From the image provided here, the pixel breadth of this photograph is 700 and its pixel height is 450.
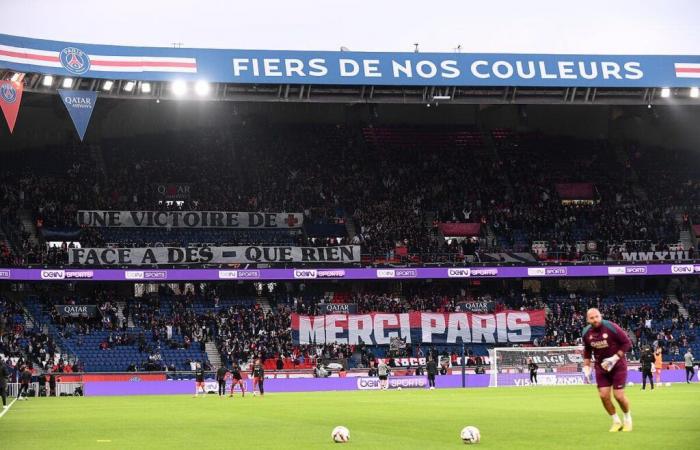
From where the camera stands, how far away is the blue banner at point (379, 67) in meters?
59.5

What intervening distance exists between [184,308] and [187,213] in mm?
7624

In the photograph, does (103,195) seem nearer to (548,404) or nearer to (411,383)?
(411,383)

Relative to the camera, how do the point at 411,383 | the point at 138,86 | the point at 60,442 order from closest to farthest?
the point at 60,442 → the point at 411,383 → the point at 138,86

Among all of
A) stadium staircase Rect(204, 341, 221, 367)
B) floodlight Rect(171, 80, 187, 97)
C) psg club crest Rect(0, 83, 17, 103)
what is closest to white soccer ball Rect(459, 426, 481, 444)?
psg club crest Rect(0, 83, 17, 103)

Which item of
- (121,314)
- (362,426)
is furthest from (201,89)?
(362,426)

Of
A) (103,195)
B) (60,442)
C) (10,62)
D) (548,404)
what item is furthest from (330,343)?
(60,442)

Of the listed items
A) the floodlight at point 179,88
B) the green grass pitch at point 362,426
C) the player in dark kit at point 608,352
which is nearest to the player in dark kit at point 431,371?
the green grass pitch at point 362,426

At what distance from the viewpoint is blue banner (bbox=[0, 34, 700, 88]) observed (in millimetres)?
59469

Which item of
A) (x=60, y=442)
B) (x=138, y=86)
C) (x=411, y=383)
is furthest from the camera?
(x=138, y=86)

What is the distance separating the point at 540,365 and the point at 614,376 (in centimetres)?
3906

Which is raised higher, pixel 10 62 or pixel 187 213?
pixel 10 62

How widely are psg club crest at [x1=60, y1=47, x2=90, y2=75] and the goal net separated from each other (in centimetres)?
2701

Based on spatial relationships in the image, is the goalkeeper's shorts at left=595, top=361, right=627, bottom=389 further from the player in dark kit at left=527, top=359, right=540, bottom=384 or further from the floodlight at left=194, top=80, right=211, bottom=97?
the floodlight at left=194, top=80, right=211, bottom=97

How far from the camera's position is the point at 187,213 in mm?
68188
